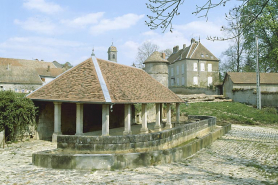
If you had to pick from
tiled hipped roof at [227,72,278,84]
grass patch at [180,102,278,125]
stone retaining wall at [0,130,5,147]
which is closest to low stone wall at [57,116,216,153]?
stone retaining wall at [0,130,5,147]

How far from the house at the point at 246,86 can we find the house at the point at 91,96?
14568 mm

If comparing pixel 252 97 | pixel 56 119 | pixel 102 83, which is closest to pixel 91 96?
pixel 102 83

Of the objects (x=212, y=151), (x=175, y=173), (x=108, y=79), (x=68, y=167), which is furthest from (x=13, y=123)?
(x=212, y=151)

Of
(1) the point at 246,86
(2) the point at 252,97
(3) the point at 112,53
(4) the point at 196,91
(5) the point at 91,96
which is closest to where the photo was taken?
(5) the point at 91,96

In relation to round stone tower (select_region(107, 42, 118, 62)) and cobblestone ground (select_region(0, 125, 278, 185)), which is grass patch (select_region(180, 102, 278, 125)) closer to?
cobblestone ground (select_region(0, 125, 278, 185))

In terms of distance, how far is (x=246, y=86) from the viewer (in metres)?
29.2

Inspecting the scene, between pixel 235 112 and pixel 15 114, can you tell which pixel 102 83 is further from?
pixel 235 112

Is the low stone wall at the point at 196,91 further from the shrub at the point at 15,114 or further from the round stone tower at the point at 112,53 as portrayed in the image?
the round stone tower at the point at 112,53

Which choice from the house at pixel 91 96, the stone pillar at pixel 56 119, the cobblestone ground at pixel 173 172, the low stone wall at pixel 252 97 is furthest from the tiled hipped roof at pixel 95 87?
the low stone wall at pixel 252 97

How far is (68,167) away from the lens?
6.67 meters

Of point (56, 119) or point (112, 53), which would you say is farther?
point (112, 53)

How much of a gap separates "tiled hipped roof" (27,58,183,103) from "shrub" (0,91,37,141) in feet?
2.04

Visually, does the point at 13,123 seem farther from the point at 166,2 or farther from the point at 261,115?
the point at 261,115

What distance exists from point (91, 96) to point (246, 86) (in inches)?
969
